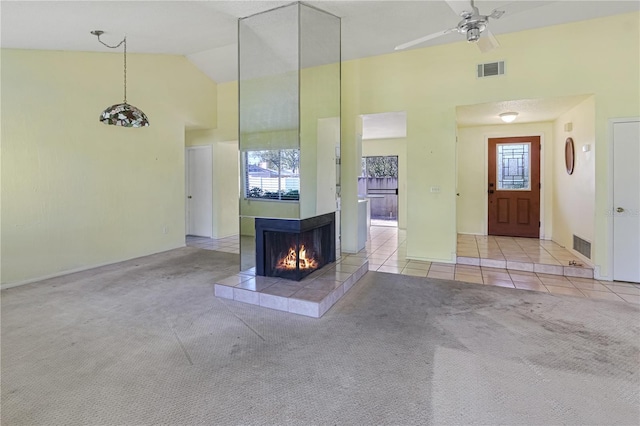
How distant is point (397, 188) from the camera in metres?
9.11

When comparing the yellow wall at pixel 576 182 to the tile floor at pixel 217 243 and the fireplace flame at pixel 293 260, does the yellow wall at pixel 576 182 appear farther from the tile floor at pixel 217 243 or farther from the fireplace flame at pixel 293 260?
the tile floor at pixel 217 243

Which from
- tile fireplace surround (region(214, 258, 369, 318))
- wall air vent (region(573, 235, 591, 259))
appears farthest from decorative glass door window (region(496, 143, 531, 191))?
tile fireplace surround (region(214, 258, 369, 318))

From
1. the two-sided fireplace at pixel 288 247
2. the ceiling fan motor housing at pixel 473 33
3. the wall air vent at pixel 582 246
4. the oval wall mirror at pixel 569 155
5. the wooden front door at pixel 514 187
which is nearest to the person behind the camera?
the ceiling fan motor housing at pixel 473 33

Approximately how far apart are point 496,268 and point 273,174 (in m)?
3.40

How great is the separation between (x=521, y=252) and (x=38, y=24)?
6.85 m

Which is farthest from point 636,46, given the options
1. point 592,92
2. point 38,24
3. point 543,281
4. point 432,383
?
point 38,24

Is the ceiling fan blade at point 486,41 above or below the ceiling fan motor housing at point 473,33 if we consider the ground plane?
above

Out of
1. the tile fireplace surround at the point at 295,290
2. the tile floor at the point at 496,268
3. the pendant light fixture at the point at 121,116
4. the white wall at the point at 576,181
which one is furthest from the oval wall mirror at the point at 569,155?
the pendant light fixture at the point at 121,116

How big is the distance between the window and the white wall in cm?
375

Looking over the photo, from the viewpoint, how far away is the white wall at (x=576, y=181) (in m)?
4.28

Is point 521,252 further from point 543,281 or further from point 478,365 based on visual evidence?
point 478,365

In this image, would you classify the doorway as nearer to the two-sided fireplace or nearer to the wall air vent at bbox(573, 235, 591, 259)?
the wall air vent at bbox(573, 235, 591, 259)

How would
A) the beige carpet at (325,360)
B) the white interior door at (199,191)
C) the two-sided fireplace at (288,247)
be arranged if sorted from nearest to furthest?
the beige carpet at (325,360), the two-sided fireplace at (288,247), the white interior door at (199,191)

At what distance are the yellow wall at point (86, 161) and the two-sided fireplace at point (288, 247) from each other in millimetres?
2747
